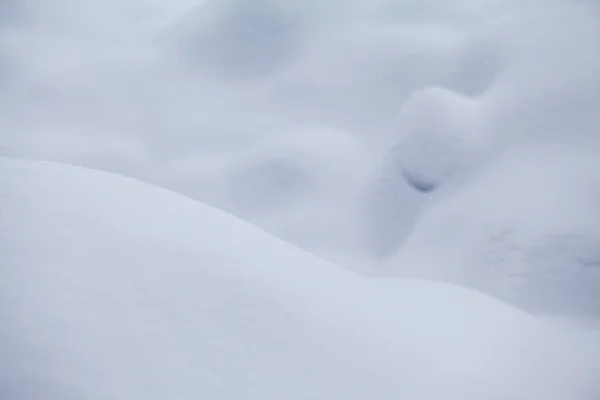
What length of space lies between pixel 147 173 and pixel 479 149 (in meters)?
3.62

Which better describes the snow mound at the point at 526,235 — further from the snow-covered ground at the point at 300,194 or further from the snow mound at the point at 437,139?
the snow mound at the point at 437,139

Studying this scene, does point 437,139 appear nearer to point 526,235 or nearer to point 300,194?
point 526,235

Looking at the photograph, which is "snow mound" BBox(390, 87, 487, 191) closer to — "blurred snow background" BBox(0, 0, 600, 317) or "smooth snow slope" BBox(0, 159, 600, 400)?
"blurred snow background" BBox(0, 0, 600, 317)

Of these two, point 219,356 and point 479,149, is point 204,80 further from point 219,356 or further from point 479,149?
point 219,356

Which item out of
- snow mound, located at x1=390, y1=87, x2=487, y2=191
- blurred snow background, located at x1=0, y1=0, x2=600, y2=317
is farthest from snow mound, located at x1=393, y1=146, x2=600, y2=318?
snow mound, located at x1=390, y1=87, x2=487, y2=191

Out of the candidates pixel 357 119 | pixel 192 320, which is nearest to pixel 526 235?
pixel 357 119

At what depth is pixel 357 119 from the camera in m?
6.38

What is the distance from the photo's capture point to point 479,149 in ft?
15.8

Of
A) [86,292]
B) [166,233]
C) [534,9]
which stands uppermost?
[534,9]

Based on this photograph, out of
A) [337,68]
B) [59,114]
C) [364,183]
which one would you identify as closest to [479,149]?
[364,183]

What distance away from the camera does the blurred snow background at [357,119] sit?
415cm

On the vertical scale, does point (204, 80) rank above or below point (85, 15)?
below

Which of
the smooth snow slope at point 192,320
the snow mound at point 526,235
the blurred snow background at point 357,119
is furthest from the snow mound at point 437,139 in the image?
the smooth snow slope at point 192,320

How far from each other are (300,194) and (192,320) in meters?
4.02
